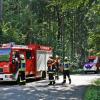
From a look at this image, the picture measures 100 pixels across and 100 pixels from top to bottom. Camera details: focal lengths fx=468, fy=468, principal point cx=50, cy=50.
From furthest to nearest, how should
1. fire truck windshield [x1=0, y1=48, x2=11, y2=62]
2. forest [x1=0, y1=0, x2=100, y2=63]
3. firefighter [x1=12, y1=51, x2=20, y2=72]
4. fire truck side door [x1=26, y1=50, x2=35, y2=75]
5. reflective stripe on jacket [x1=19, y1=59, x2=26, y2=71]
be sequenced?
forest [x1=0, y1=0, x2=100, y2=63] → fire truck side door [x1=26, y1=50, x2=35, y2=75] → reflective stripe on jacket [x1=19, y1=59, x2=26, y2=71] → fire truck windshield [x1=0, y1=48, x2=11, y2=62] → firefighter [x1=12, y1=51, x2=20, y2=72]

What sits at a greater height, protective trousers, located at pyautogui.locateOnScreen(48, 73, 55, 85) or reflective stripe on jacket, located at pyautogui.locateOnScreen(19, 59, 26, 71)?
reflective stripe on jacket, located at pyautogui.locateOnScreen(19, 59, 26, 71)

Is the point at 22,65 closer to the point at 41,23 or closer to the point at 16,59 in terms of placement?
the point at 16,59

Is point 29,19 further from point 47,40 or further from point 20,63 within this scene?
point 20,63

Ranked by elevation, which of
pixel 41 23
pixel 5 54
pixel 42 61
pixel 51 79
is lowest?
pixel 51 79

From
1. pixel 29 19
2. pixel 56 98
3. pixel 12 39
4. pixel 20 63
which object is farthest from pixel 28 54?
pixel 29 19

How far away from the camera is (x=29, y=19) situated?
56.0 metres

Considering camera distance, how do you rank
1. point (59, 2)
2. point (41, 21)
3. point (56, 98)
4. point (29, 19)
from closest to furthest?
point (56, 98) → point (59, 2) → point (29, 19) → point (41, 21)

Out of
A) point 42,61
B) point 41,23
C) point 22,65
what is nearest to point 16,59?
point 22,65

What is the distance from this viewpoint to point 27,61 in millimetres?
30422

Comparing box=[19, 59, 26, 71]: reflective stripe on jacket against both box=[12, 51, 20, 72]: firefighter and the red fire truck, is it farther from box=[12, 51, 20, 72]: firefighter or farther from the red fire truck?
the red fire truck

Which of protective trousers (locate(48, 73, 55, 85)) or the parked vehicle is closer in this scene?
protective trousers (locate(48, 73, 55, 85))

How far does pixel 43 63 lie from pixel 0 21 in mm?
12032

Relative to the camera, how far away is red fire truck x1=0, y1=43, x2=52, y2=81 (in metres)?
27.5

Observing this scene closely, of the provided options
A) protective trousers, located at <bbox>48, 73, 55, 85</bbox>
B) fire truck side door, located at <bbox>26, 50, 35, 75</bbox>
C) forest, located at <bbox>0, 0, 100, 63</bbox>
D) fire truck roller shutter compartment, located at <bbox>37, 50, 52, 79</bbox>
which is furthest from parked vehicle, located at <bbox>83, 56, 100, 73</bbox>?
protective trousers, located at <bbox>48, 73, 55, 85</bbox>
